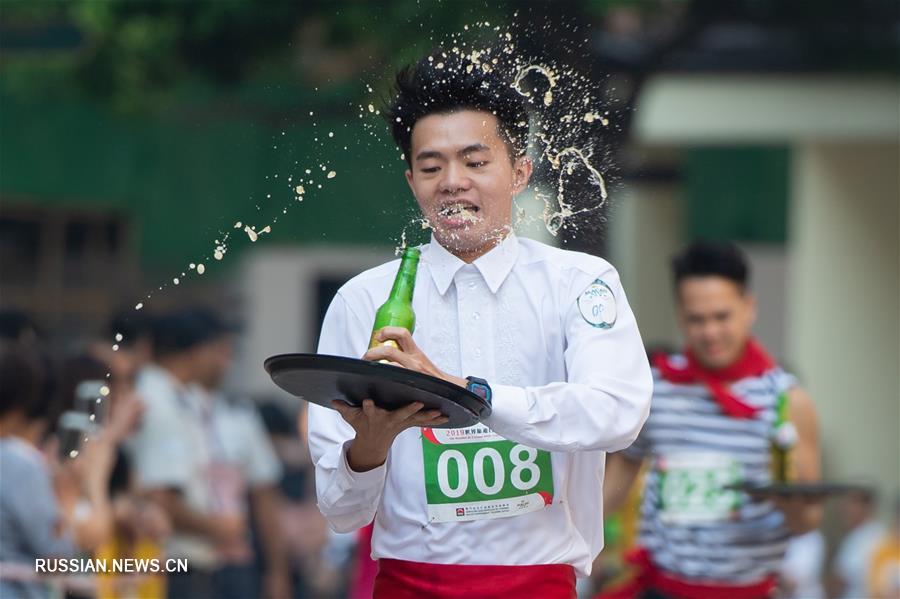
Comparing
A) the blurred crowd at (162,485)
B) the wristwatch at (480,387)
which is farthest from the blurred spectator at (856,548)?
the wristwatch at (480,387)

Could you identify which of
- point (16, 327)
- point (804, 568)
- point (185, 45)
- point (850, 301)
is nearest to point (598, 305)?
point (16, 327)

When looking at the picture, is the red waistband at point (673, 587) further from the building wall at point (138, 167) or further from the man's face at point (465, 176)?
the building wall at point (138, 167)

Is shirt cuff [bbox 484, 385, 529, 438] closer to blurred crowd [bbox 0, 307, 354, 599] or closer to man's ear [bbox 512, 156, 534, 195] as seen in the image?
man's ear [bbox 512, 156, 534, 195]

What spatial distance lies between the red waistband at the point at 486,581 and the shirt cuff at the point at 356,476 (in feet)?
0.79

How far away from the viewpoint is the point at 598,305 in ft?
11.8

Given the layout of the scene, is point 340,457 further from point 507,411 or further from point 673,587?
point 673,587

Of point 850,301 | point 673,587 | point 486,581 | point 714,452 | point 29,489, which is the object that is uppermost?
point 850,301

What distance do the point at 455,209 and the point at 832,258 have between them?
9703mm

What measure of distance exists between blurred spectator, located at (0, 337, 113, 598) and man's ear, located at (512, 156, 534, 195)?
222 centimetres

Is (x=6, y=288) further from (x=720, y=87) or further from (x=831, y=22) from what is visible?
(x=831, y=22)

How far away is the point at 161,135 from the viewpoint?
14.7 m

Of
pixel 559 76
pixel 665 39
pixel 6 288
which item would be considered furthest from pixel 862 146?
pixel 559 76

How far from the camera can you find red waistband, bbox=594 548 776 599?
5.79 m

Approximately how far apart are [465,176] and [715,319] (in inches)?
97.9
